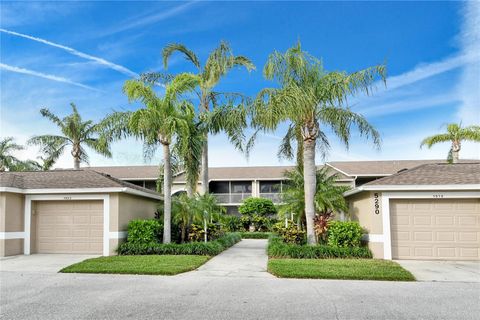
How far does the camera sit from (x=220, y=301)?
278 inches

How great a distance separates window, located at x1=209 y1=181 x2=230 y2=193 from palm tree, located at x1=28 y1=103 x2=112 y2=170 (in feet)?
40.0

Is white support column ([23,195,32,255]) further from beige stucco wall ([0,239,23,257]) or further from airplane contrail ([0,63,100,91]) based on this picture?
airplane contrail ([0,63,100,91])

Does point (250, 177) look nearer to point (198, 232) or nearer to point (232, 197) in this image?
point (232, 197)

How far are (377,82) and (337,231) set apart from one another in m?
5.31

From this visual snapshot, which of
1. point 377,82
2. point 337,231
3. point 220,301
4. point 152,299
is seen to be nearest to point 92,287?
point 152,299

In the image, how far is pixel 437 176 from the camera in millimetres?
13352

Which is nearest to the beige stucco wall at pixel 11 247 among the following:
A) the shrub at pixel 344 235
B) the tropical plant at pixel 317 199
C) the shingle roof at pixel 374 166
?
the tropical plant at pixel 317 199

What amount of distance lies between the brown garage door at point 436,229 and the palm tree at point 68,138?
17.8 metres

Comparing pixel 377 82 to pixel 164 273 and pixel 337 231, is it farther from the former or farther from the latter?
pixel 164 273

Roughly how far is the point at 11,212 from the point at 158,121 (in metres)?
6.46

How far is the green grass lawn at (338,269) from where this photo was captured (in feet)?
30.7

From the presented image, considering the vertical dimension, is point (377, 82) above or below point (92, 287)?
above

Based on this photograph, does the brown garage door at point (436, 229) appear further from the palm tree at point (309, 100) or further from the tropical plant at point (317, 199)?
the palm tree at point (309, 100)

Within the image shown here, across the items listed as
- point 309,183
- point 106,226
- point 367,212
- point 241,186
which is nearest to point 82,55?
point 106,226
